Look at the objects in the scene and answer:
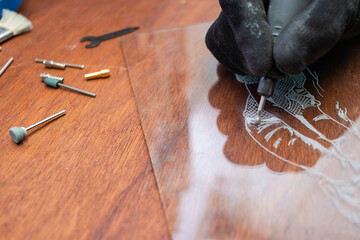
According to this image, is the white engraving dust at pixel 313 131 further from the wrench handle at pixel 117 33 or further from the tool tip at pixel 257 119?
the wrench handle at pixel 117 33

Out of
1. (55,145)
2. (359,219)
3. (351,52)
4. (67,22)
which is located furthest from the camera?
(67,22)

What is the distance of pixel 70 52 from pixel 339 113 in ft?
2.03

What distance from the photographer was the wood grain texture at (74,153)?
0.44 metres

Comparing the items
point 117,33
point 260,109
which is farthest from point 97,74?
point 260,109

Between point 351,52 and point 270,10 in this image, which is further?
point 351,52

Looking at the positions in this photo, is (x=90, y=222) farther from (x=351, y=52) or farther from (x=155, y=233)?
(x=351, y=52)

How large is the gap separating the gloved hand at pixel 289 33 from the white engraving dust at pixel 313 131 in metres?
0.08

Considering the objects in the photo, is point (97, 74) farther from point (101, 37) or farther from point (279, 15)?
point (279, 15)

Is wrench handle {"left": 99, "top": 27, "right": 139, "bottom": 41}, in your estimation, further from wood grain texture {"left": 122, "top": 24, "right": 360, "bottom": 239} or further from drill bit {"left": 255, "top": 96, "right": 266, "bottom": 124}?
drill bit {"left": 255, "top": 96, "right": 266, "bottom": 124}

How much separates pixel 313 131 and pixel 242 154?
134 millimetres

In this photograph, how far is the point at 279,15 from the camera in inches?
21.1

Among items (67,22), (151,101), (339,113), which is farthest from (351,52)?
(67,22)

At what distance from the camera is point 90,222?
17.3 inches

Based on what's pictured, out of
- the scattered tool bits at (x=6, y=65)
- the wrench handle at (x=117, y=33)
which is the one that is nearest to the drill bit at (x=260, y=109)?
the wrench handle at (x=117, y=33)
